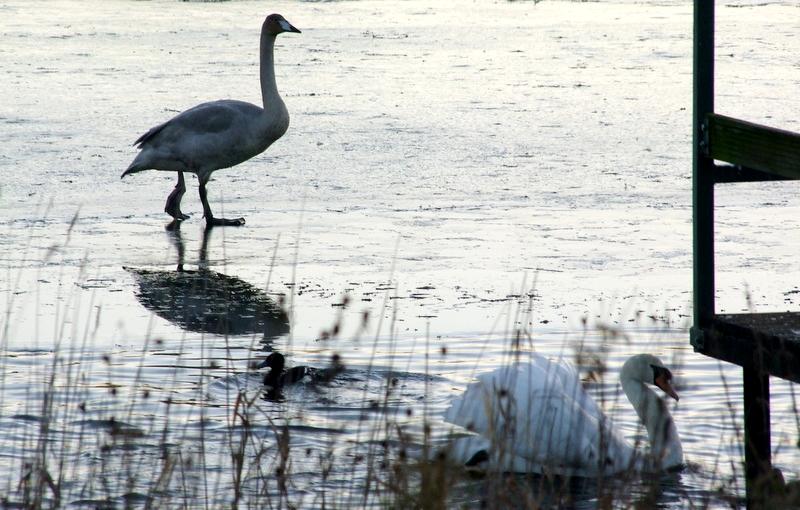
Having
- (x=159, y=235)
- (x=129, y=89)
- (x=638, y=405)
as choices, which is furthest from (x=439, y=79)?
(x=638, y=405)

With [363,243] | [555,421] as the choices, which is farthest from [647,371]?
[363,243]

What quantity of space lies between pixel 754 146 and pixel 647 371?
5.63ft

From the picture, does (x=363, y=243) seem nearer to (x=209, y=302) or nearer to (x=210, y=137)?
(x=209, y=302)

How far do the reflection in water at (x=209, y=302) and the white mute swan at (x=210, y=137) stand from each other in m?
2.03

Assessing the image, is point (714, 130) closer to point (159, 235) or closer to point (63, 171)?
point (159, 235)

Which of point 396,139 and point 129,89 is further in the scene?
point 129,89

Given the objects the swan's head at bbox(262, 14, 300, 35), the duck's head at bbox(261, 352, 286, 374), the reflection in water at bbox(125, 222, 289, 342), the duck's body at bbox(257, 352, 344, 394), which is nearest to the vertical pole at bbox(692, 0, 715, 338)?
the duck's body at bbox(257, 352, 344, 394)

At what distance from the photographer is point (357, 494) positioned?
5348 mm

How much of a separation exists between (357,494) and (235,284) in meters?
3.82

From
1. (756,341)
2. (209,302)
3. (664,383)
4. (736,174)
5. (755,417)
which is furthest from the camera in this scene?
(209,302)

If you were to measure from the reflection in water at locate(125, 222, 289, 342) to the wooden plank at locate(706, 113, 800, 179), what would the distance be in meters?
3.42

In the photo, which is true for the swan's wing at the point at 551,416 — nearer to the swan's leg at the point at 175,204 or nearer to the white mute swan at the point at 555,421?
the white mute swan at the point at 555,421

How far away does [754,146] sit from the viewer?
4.59 metres

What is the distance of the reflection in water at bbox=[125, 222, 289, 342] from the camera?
26.2ft
